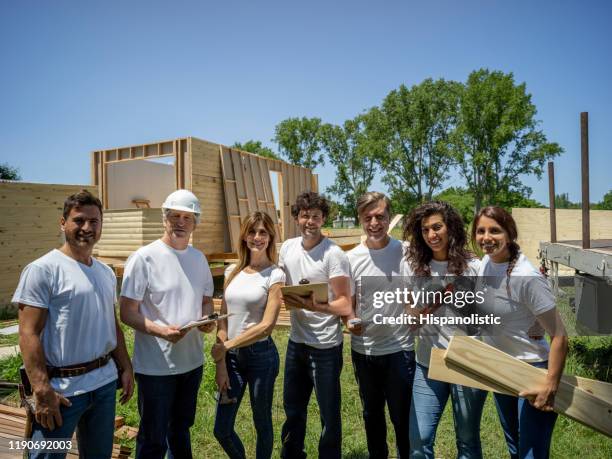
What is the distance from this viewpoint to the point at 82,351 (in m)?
2.25

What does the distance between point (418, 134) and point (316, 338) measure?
3818cm

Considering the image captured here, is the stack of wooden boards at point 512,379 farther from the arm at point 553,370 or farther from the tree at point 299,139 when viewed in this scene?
the tree at point 299,139

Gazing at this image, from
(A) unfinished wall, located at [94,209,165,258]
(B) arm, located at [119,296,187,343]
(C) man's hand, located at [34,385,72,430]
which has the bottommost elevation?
(C) man's hand, located at [34,385,72,430]

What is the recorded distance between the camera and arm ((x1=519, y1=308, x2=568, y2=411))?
193 cm

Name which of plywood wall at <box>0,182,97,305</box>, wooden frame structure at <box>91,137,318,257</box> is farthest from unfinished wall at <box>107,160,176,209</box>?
plywood wall at <box>0,182,97,305</box>

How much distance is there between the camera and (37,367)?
2.09 metres

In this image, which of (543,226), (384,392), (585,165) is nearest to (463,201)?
(543,226)

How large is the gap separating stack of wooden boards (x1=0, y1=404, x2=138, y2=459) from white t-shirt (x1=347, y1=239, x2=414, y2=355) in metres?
2.12

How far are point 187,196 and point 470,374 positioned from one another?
203cm

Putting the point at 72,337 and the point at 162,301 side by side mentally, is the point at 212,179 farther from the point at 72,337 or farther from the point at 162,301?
the point at 72,337

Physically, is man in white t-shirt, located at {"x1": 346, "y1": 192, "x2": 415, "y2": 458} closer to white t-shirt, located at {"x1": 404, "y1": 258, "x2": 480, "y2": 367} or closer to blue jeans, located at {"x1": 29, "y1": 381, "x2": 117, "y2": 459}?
white t-shirt, located at {"x1": 404, "y1": 258, "x2": 480, "y2": 367}

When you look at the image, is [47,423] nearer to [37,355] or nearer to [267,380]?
[37,355]

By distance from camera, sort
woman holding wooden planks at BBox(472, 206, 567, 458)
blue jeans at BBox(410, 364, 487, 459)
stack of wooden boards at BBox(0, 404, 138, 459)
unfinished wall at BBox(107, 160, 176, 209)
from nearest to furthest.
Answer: woman holding wooden planks at BBox(472, 206, 567, 458) → blue jeans at BBox(410, 364, 487, 459) → stack of wooden boards at BBox(0, 404, 138, 459) → unfinished wall at BBox(107, 160, 176, 209)

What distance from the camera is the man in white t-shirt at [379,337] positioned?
289 centimetres
